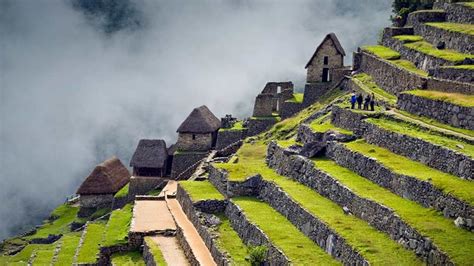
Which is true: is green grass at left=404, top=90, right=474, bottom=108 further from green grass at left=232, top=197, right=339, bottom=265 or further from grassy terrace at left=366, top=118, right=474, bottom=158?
green grass at left=232, top=197, right=339, bottom=265

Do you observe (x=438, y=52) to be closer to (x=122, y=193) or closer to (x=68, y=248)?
(x=68, y=248)

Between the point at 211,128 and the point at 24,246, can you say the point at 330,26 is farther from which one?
the point at 24,246

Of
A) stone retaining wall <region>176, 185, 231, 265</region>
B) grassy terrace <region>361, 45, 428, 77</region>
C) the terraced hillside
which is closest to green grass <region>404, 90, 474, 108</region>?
the terraced hillside

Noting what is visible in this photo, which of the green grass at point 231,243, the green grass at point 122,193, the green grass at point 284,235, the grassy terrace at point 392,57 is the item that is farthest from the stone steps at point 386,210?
the green grass at point 122,193

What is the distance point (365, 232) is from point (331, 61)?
1190 inches

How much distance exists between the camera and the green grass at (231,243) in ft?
91.4

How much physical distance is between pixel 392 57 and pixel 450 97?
13.2 meters

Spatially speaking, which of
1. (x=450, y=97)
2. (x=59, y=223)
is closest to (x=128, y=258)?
(x=450, y=97)

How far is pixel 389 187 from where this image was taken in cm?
2612

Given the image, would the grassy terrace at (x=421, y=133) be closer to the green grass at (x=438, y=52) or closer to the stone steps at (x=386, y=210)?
the stone steps at (x=386, y=210)

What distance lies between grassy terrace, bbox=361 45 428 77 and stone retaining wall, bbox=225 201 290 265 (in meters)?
10.6

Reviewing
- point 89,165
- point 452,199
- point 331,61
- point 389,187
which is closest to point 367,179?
point 389,187

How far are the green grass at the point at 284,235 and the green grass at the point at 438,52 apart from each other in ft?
34.4

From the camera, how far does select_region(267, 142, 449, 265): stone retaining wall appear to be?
2119cm
